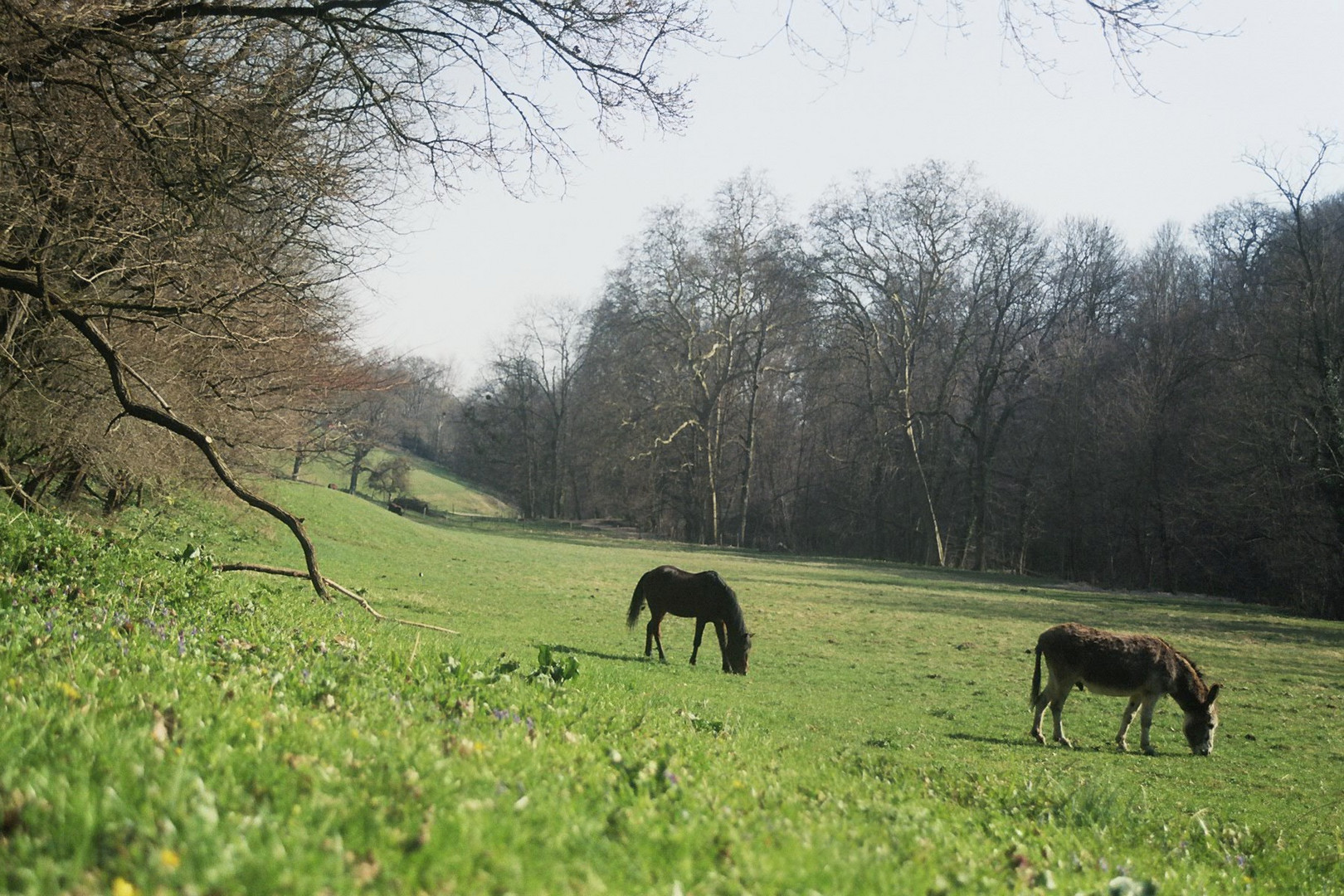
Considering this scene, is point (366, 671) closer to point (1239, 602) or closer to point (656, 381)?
point (1239, 602)

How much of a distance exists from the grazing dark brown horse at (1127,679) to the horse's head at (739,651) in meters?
4.85

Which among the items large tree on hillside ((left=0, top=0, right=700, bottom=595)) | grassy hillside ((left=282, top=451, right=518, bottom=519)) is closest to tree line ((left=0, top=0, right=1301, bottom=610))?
large tree on hillside ((left=0, top=0, right=700, bottom=595))

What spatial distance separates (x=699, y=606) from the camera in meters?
16.9

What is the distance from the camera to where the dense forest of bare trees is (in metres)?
39.6

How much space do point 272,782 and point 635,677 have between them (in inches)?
380

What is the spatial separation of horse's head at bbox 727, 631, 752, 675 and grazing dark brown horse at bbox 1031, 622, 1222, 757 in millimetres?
4850

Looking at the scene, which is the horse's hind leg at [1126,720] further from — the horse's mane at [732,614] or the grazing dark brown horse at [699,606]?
the horse's mane at [732,614]

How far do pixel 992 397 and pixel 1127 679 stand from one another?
55.3 m

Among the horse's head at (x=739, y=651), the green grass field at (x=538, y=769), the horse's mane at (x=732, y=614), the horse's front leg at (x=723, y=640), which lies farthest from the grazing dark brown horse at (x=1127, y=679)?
the horse's front leg at (x=723, y=640)

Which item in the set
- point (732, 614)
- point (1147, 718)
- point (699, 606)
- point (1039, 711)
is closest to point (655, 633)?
point (699, 606)

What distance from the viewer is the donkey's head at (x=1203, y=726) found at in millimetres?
12695

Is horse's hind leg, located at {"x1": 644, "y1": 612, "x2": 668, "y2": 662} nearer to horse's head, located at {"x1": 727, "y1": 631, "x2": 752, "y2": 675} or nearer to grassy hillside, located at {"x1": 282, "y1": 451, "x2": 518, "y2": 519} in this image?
horse's head, located at {"x1": 727, "y1": 631, "x2": 752, "y2": 675}

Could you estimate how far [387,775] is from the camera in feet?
12.8

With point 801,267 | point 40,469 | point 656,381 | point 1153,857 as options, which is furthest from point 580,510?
point 1153,857
